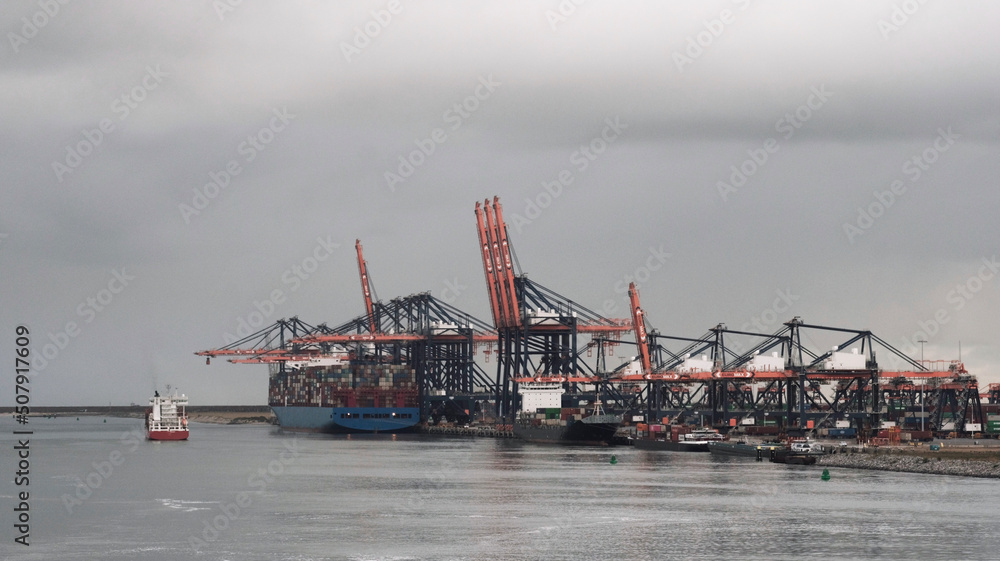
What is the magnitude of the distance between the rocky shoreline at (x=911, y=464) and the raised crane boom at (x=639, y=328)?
2460 inches

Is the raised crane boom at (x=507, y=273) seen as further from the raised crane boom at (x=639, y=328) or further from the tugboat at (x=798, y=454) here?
the tugboat at (x=798, y=454)

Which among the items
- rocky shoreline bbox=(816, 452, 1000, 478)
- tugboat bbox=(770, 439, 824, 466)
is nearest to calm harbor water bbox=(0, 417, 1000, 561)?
tugboat bbox=(770, 439, 824, 466)

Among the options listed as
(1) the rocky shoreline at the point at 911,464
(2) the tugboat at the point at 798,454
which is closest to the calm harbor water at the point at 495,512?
(2) the tugboat at the point at 798,454

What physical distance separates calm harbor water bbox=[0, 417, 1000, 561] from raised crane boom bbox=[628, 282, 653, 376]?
199 feet

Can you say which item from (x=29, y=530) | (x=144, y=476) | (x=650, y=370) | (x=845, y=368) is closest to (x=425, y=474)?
(x=144, y=476)

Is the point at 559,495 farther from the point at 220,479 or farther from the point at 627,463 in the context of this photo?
the point at 627,463

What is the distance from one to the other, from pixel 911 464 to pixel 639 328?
262ft

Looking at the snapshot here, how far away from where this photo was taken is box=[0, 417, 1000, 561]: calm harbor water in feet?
172

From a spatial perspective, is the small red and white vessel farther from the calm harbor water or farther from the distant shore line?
the distant shore line

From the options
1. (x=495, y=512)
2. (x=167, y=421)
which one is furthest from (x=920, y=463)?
(x=167, y=421)

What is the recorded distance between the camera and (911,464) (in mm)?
94062

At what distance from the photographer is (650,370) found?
16588 centimetres

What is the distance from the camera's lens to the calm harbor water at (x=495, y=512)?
172 feet

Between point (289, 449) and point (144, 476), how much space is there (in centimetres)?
4613
